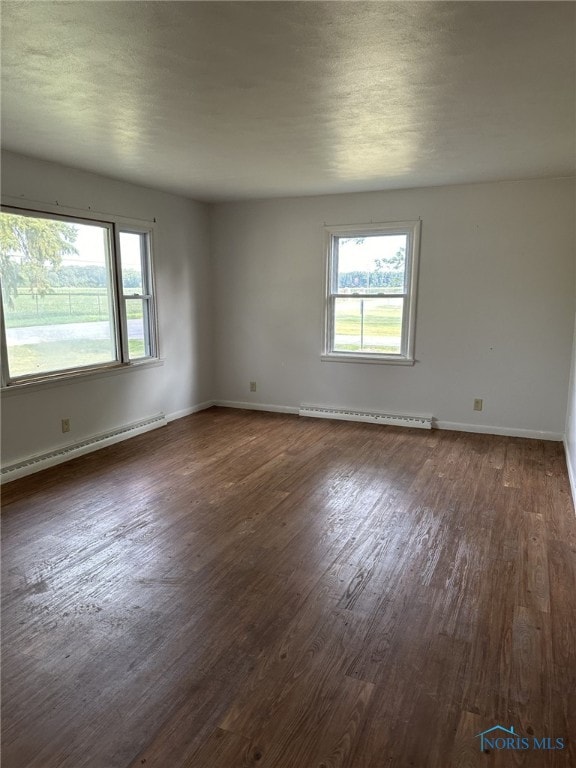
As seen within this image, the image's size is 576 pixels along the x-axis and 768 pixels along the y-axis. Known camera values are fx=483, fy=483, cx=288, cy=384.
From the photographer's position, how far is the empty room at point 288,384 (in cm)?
Result: 172

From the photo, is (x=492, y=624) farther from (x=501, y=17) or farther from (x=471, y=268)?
(x=471, y=268)

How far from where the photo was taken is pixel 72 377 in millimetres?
4199

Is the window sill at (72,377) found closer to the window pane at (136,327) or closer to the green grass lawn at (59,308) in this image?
the window pane at (136,327)

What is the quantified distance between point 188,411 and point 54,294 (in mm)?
2263

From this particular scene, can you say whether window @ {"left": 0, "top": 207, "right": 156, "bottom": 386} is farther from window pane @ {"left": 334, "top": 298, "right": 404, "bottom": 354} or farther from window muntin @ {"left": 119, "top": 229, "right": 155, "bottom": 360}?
window pane @ {"left": 334, "top": 298, "right": 404, "bottom": 354}

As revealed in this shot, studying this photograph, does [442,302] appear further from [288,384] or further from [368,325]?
[288,384]

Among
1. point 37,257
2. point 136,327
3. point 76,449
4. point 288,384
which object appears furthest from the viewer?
point 288,384

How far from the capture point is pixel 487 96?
2445mm

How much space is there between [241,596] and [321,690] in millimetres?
663

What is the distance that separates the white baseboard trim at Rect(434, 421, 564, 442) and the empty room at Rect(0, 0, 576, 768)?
0.02 meters

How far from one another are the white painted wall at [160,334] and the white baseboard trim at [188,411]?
0.11ft

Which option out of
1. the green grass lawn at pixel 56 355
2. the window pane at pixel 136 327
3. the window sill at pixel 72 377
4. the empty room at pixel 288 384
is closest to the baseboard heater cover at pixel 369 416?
the empty room at pixel 288 384

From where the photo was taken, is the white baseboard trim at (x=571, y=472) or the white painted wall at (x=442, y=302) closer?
the white baseboard trim at (x=571, y=472)

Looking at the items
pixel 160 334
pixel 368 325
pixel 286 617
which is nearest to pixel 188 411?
pixel 160 334
